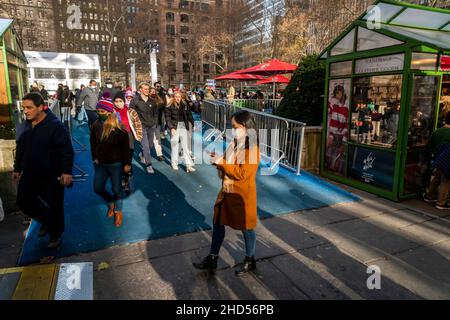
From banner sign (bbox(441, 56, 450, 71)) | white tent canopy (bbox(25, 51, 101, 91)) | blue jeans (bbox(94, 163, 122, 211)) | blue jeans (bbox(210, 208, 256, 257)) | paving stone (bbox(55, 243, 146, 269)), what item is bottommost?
paving stone (bbox(55, 243, 146, 269))

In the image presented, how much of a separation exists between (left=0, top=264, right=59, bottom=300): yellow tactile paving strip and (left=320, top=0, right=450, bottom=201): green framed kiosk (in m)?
5.49

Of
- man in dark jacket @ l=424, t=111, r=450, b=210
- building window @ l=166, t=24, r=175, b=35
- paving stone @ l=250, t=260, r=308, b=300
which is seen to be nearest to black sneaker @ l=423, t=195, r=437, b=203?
man in dark jacket @ l=424, t=111, r=450, b=210

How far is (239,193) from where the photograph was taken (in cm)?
312

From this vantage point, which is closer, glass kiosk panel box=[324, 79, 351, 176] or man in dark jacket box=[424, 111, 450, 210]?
man in dark jacket box=[424, 111, 450, 210]

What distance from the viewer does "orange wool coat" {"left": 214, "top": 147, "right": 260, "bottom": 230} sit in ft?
10.1

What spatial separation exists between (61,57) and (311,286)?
24.5m

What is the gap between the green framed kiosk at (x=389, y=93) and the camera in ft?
17.7

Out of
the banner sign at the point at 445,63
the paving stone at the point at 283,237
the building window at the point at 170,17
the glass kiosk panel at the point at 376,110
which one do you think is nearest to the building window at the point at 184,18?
the building window at the point at 170,17

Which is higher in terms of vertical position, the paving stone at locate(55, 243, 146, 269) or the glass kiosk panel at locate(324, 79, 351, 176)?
the glass kiosk panel at locate(324, 79, 351, 176)

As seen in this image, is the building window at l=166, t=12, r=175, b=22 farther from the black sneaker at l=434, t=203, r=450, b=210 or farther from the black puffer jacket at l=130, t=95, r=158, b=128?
the black sneaker at l=434, t=203, r=450, b=210

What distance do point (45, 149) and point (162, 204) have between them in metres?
2.20

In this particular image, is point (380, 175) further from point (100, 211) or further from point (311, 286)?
point (100, 211)

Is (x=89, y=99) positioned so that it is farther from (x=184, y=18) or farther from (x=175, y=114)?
(x=184, y=18)

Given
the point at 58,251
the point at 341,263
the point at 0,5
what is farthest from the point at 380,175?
the point at 0,5
